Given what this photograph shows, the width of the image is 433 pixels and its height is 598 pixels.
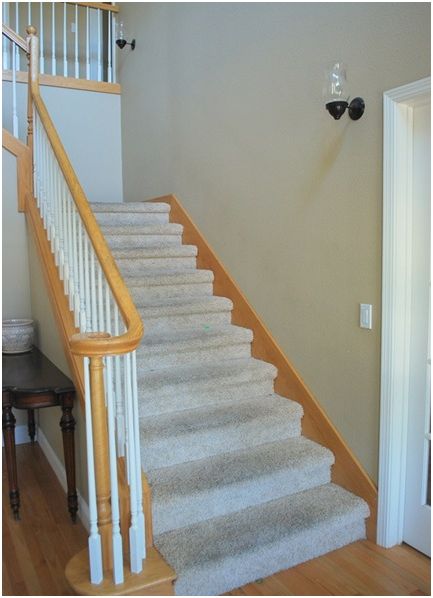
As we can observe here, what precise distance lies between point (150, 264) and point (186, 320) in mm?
679

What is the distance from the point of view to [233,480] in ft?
8.05

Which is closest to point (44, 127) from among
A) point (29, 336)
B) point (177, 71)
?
point (29, 336)

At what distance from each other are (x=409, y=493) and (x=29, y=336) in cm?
261

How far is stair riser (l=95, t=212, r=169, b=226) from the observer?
4.26 m

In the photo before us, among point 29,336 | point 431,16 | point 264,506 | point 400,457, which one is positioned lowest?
point 264,506

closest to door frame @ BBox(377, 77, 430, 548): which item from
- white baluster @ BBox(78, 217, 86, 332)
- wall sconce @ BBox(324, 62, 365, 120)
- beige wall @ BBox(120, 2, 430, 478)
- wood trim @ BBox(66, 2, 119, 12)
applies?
beige wall @ BBox(120, 2, 430, 478)

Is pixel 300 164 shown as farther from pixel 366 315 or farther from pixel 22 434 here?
pixel 22 434

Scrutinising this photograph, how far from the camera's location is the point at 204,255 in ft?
13.2

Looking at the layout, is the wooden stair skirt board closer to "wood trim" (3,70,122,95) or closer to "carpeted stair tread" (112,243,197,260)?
"carpeted stair tread" (112,243,197,260)

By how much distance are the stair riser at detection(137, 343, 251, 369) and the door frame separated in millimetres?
1177

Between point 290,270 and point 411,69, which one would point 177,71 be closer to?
point 290,270

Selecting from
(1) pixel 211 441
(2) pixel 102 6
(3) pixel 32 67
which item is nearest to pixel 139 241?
(3) pixel 32 67

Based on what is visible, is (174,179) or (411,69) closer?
(411,69)

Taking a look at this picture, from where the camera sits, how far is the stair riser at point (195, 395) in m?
2.80
